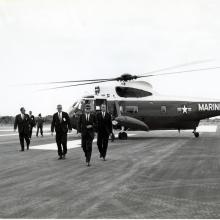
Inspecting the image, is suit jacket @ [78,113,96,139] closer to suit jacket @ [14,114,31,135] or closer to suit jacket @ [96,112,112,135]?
suit jacket @ [96,112,112,135]

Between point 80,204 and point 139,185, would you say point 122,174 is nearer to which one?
point 139,185

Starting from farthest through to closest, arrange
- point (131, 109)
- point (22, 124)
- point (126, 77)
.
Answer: point (131, 109), point (126, 77), point (22, 124)

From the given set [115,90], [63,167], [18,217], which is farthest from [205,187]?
[115,90]

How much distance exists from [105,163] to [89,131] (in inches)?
42.4

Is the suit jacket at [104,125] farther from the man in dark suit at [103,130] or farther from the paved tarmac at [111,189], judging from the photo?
the paved tarmac at [111,189]

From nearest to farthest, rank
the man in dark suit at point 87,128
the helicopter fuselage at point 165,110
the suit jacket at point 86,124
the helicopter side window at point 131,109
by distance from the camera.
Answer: the man in dark suit at point 87,128 < the suit jacket at point 86,124 < the helicopter fuselage at point 165,110 < the helicopter side window at point 131,109

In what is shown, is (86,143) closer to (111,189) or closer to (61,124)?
(61,124)

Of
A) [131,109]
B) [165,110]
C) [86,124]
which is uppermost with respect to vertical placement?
[131,109]

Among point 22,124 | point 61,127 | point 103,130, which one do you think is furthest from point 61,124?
point 22,124

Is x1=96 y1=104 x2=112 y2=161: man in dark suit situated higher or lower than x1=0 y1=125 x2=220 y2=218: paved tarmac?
higher

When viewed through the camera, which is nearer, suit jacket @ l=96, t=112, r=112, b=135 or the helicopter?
suit jacket @ l=96, t=112, r=112, b=135

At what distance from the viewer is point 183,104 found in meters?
25.5

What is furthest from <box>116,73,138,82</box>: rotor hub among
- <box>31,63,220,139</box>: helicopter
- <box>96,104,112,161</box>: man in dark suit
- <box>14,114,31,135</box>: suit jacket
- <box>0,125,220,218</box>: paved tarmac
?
<box>0,125,220,218</box>: paved tarmac

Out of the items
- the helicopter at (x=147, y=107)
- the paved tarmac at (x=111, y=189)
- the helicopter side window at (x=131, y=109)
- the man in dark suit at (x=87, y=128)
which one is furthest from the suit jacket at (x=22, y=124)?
the helicopter side window at (x=131, y=109)
